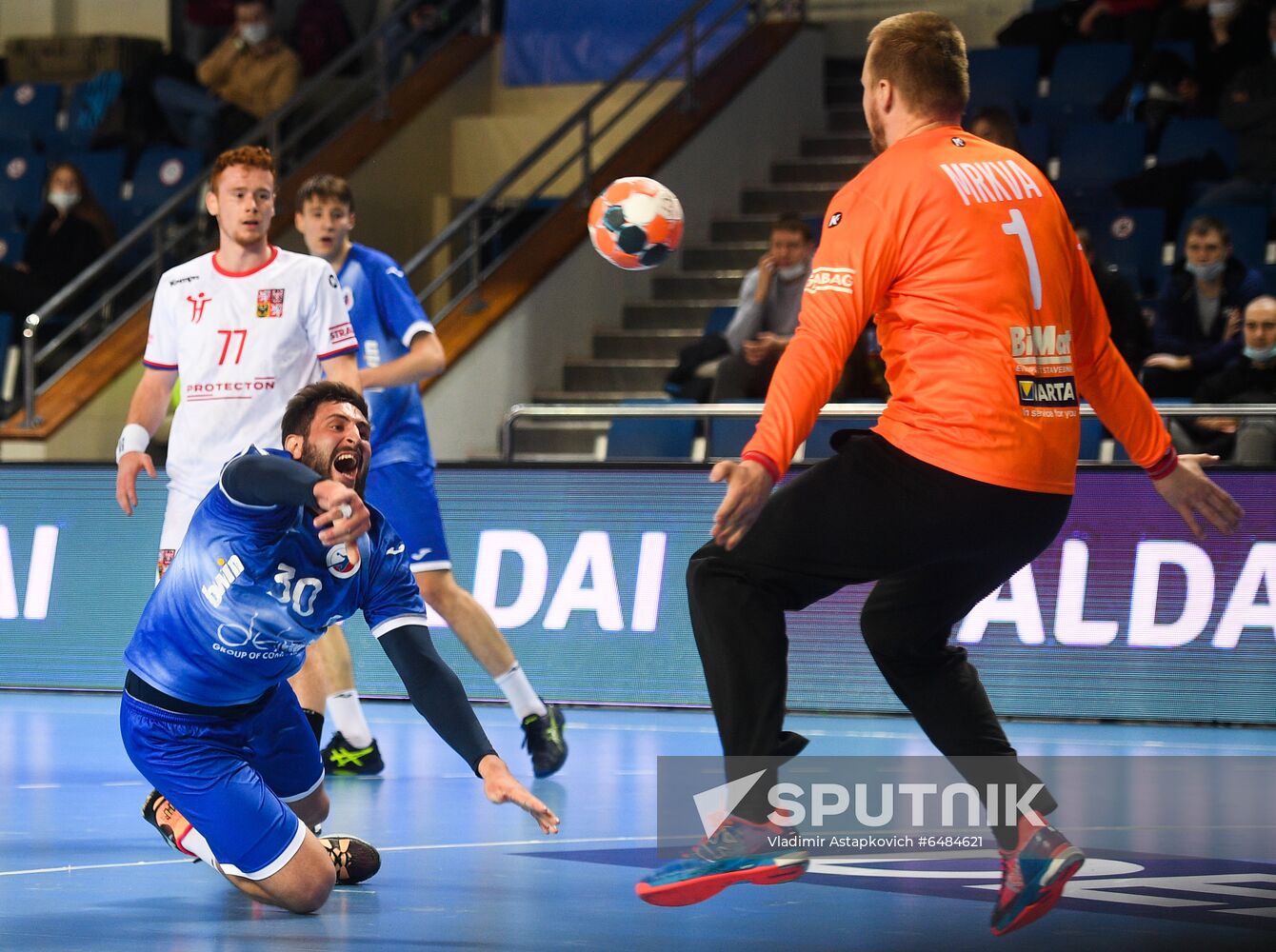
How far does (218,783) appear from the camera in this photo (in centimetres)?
510

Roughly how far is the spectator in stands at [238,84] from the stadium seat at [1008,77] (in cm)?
584

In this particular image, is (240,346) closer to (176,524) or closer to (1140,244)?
(176,524)

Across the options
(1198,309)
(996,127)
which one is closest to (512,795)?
(996,127)

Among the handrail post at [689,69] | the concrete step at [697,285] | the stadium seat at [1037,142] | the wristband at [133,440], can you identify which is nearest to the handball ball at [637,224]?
the wristband at [133,440]

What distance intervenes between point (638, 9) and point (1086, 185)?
16.0 ft

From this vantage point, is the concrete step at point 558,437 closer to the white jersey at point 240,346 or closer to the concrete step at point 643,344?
the concrete step at point 643,344

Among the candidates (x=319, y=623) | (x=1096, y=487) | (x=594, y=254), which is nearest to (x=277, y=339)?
(x=319, y=623)

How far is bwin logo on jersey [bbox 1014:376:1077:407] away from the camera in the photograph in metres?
4.46

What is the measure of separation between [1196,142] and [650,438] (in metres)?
4.80

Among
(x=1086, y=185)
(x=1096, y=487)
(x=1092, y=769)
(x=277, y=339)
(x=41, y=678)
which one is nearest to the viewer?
(x=277, y=339)

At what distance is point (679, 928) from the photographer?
4.86 m

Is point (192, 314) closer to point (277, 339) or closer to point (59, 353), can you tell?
point (277, 339)

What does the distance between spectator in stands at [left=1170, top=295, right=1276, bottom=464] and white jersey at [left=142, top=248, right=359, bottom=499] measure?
16.1 feet

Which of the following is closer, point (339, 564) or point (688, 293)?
point (339, 564)
